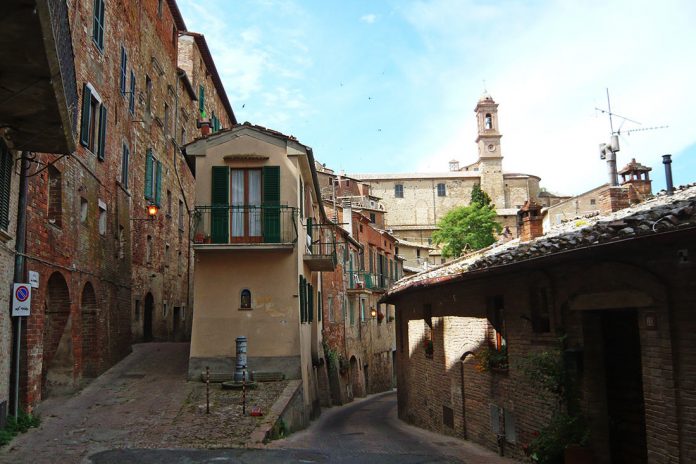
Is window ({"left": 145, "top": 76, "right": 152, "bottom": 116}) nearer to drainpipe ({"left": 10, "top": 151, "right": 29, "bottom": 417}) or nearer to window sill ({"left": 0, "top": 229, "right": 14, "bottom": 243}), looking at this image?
drainpipe ({"left": 10, "top": 151, "right": 29, "bottom": 417})

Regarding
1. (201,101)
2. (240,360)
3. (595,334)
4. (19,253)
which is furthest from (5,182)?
(201,101)

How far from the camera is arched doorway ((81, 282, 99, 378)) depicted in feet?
51.8

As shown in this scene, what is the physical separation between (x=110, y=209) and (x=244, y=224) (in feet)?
14.5

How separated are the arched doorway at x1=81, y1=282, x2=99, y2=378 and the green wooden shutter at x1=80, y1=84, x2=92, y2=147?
12.0 feet

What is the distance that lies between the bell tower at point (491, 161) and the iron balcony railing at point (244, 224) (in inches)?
2518

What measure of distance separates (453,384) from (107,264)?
400 inches

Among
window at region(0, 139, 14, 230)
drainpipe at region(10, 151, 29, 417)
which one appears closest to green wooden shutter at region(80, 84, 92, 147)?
drainpipe at region(10, 151, 29, 417)

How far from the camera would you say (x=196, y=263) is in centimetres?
1666

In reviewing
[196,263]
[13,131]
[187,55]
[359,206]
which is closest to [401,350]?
[196,263]

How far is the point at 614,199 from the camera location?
46.2 ft

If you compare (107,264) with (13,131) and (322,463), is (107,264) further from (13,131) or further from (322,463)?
(322,463)

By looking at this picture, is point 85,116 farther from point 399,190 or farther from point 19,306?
point 399,190

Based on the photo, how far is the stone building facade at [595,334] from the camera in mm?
7414

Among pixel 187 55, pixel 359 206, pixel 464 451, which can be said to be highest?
pixel 187 55
